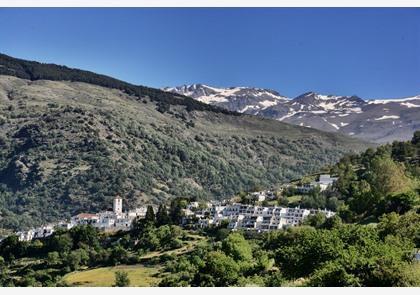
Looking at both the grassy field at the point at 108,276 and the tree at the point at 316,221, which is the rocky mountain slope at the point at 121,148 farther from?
the tree at the point at 316,221

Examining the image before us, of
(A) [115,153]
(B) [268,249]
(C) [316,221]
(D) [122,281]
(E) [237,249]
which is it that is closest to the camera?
(D) [122,281]

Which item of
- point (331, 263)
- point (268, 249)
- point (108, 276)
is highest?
point (331, 263)

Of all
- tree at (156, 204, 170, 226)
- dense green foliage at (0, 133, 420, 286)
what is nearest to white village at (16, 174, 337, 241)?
tree at (156, 204, 170, 226)

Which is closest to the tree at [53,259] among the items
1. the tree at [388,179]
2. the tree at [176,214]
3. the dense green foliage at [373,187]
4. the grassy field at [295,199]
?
the tree at [176,214]

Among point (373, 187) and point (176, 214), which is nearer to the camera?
point (373, 187)

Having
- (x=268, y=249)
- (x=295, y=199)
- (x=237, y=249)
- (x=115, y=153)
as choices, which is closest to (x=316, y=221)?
(x=268, y=249)

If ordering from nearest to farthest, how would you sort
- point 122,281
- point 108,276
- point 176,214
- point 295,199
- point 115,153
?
point 122,281 < point 108,276 < point 176,214 < point 295,199 < point 115,153

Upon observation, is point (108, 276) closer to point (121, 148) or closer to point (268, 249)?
point (268, 249)
